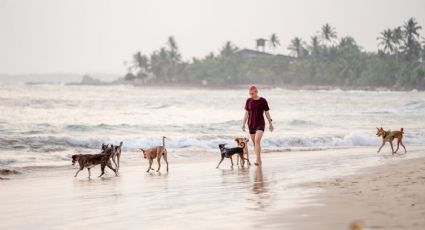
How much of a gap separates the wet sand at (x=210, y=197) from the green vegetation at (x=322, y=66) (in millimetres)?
129744

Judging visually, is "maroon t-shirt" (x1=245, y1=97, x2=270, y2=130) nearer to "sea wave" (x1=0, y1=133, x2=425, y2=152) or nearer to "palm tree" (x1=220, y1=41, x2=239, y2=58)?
"sea wave" (x1=0, y1=133, x2=425, y2=152)

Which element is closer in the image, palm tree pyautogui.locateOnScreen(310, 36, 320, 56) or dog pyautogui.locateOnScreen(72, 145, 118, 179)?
dog pyautogui.locateOnScreen(72, 145, 118, 179)

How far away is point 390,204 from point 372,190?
57.7 inches

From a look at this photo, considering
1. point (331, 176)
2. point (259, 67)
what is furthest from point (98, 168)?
point (259, 67)

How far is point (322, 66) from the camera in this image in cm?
16488

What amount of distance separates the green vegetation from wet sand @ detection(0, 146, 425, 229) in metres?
130

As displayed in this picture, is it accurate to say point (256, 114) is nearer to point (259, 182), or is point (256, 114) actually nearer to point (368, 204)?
point (259, 182)

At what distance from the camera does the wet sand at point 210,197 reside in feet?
27.4

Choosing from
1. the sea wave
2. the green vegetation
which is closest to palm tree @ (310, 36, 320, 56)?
the green vegetation

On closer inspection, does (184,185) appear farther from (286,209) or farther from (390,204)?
(390,204)

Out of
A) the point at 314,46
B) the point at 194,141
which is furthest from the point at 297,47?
the point at 194,141

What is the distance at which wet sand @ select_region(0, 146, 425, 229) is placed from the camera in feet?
27.4

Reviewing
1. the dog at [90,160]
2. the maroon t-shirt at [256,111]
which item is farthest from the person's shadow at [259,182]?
the dog at [90,160]

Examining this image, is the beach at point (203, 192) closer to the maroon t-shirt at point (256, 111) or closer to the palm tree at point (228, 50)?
the maroon t-shirt at point (256, 111)
